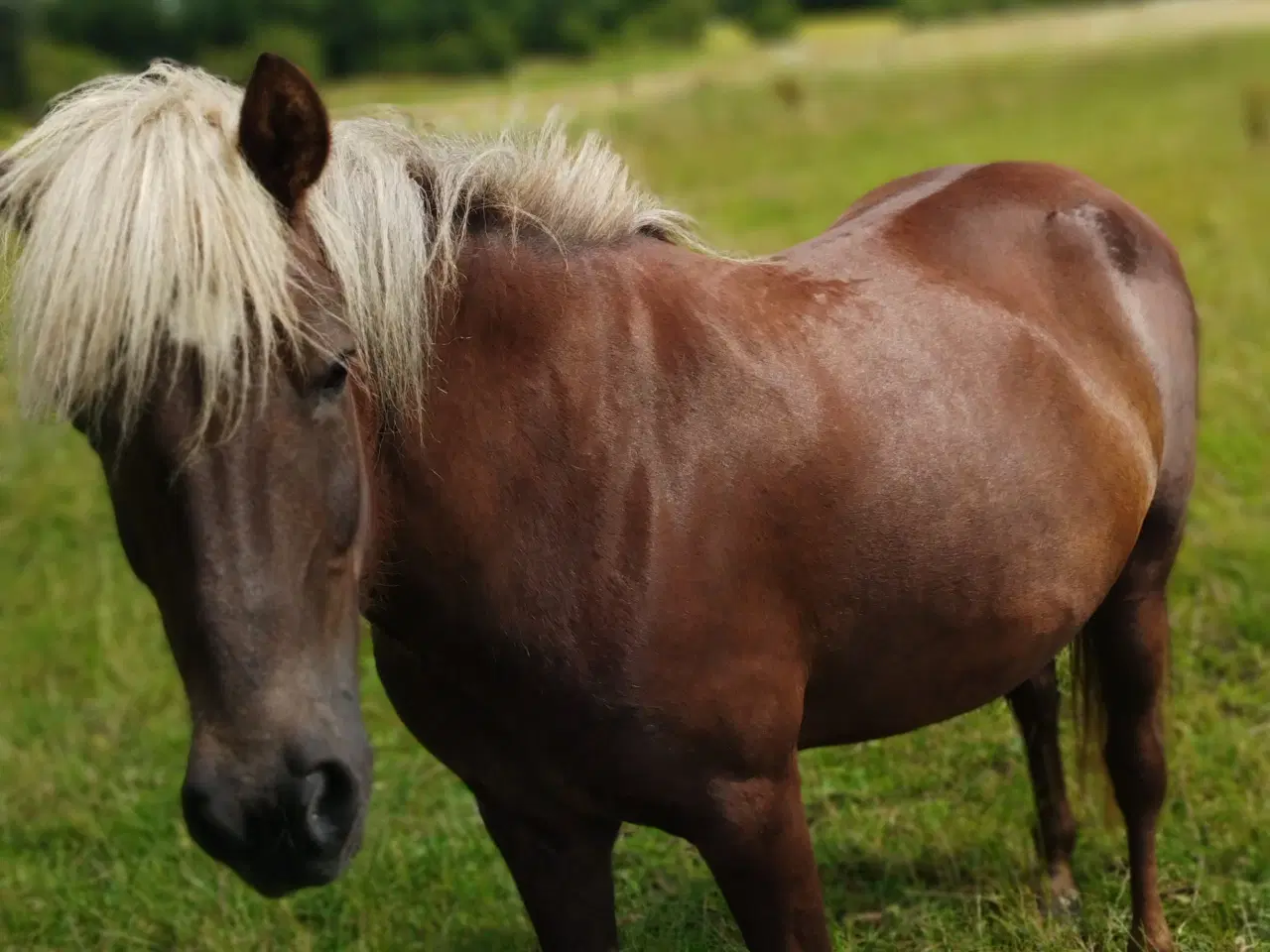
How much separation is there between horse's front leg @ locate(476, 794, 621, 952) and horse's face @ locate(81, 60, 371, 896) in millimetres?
570

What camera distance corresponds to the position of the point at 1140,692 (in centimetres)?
262

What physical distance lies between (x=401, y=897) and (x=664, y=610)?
1.75m

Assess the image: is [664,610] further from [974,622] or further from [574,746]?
[974,622]

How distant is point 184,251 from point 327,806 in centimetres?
61

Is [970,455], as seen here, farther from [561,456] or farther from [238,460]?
[238,460]

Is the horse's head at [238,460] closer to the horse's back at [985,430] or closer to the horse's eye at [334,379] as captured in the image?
the horse's eye at [334,379]

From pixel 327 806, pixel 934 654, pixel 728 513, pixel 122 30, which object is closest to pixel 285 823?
pixel 327 806

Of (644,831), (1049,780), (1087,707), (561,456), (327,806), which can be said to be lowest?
(644,831)

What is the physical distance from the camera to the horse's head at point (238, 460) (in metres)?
1.30

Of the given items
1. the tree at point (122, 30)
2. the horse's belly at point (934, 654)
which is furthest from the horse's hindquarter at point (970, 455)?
the tree at point (122, 30)

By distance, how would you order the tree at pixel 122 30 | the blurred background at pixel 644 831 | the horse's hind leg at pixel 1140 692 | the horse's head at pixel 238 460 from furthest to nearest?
the tree at pixel 122 30
the blurred background at pixel 644 831
the horse's hind leg at pixel 1140 692
the horse's head at pixel 238 460

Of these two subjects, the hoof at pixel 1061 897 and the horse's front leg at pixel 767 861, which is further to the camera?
the hoof at pixel 1061 897

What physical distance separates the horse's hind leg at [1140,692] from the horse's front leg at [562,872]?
1.21 metres

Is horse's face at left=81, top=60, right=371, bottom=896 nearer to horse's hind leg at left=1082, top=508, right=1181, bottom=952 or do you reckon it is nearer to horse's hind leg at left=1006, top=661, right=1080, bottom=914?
horse's hind leg at left=1082, top=508, right=1181, bottom=952
